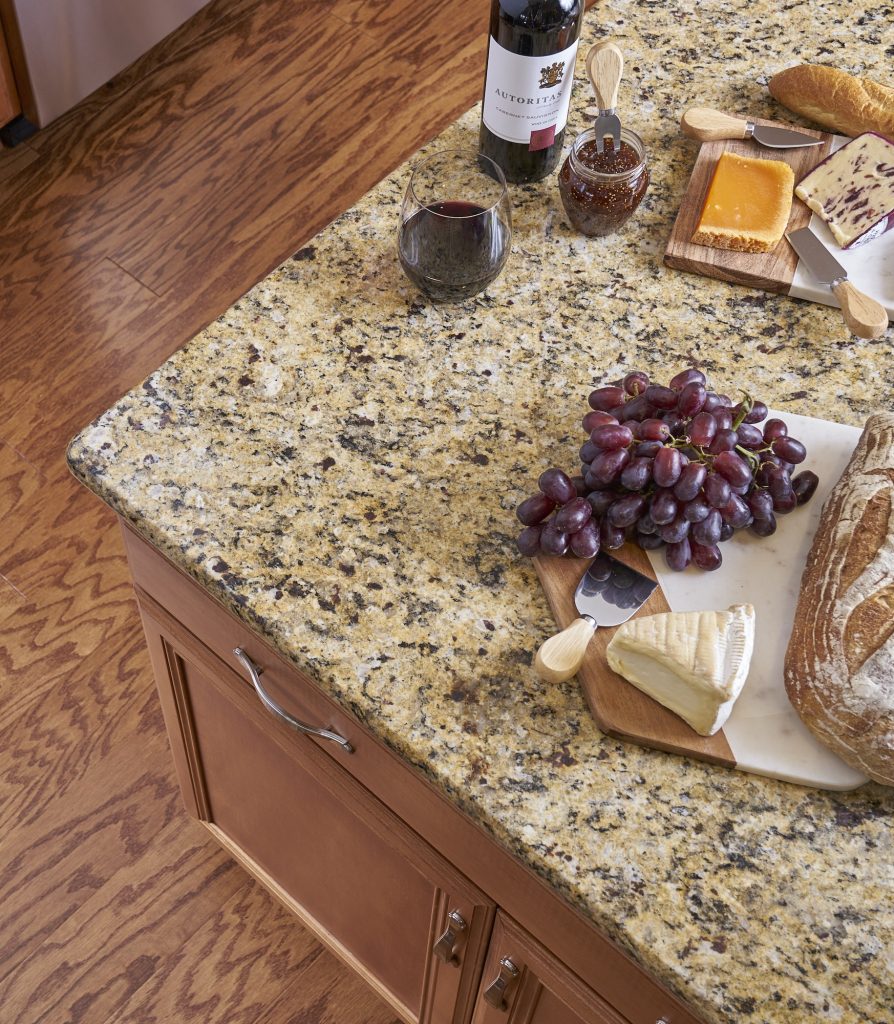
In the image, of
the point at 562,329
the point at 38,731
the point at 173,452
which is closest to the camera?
the point at 173,452

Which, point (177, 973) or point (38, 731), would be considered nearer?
point (177, 973)

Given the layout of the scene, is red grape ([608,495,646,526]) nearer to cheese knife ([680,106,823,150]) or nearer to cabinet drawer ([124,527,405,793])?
cabinet drawer ([124,527,405,793])

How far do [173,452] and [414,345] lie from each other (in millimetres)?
244

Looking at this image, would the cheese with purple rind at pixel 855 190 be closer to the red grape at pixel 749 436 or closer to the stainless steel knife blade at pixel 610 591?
the red grape at pixel 749 436

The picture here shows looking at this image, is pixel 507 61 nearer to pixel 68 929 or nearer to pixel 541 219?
pixel 541 219

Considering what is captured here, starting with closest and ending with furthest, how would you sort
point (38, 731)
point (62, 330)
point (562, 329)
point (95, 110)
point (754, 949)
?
point (754, 949) → point (562, 329) → point (38, 731) → point (62, 330) → point (95, 110)

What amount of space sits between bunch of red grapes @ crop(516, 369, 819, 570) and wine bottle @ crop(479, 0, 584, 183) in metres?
0.31

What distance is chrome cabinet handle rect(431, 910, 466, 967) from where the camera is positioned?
3.19 ft

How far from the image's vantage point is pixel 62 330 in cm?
208

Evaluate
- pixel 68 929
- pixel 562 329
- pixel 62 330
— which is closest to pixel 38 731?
pixel 68 929

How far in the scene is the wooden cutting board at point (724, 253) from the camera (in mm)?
1065

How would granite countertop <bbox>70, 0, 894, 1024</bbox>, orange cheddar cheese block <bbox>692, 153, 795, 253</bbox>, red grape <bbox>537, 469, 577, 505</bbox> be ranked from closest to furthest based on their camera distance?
1. granite countertop <bbox>70, 0, 894, 1024</bbox>
2. red grape <bbox>537, 469, 577, 505</bbox>
3. orange cheddar cheese block <bbox>692, 153, 795, 253</bbox>

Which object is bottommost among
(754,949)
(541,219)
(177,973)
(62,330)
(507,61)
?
(177,973)

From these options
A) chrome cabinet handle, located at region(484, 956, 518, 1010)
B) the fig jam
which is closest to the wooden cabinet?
chrome cabinet handle, located at region(484, 956, 518, 1010)
